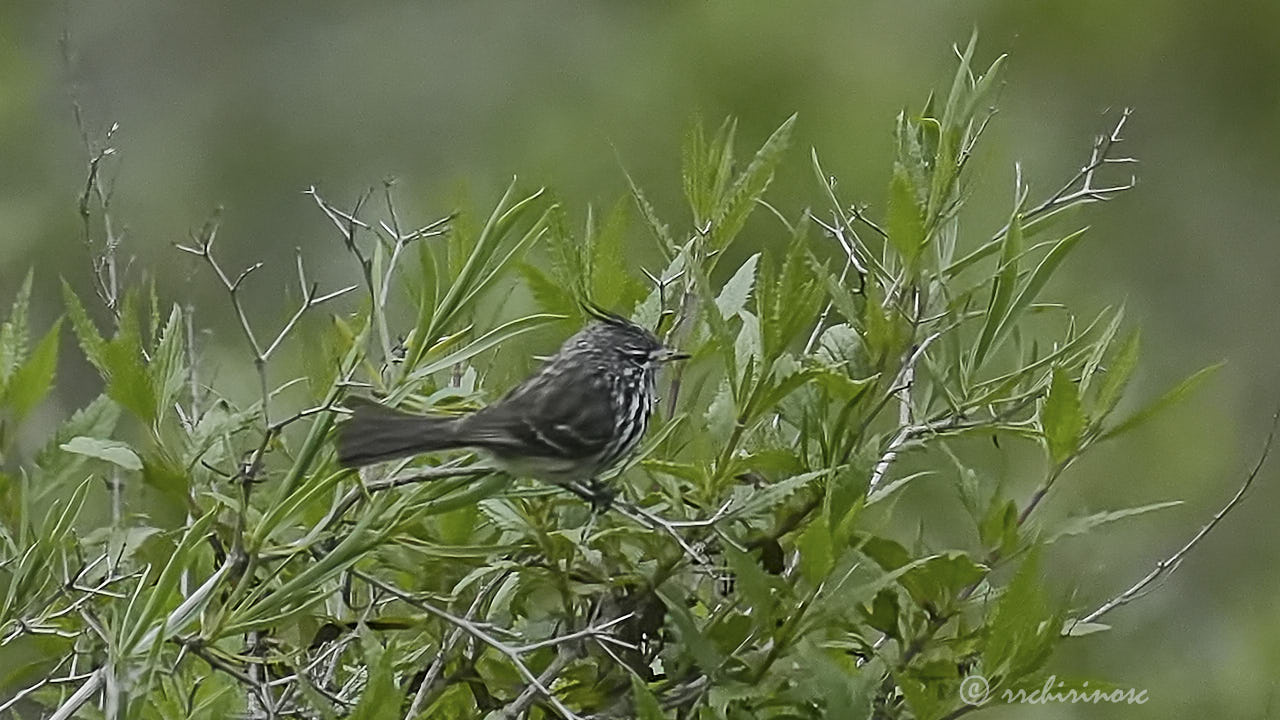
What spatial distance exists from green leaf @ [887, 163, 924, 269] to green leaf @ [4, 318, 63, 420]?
0.37m

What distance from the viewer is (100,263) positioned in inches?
32.2

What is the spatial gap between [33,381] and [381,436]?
19cm

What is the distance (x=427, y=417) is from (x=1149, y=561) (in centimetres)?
118

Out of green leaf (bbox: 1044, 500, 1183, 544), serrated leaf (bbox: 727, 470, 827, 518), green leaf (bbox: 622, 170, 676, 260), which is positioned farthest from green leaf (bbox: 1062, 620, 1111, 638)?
green leaf (bbox: 622, 170, 676, 260)

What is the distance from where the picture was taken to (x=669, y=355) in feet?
2.15

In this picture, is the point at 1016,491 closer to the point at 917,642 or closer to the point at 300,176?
the point at 917,642

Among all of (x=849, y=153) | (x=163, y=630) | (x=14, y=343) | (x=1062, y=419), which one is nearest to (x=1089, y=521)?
(x=1062, y=419)

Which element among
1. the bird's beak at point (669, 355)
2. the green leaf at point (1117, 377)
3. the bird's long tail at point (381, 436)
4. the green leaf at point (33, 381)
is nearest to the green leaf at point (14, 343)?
the green leaf at point (33, 381)

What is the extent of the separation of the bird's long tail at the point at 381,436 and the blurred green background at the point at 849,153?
0.36 meters

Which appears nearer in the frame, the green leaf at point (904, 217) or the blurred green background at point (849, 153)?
the green leaf at point (904, 217)

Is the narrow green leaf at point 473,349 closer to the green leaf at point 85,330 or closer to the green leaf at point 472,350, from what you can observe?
the green leaf at point 472,350

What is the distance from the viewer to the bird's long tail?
549 millimetres

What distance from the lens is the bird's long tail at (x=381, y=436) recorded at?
0.55 metres

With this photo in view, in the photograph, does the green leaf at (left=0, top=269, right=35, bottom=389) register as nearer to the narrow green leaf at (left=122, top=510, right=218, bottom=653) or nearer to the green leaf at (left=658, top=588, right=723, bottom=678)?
the narrow green leaf at (left=122, top=510, right=218, bottom=653)
